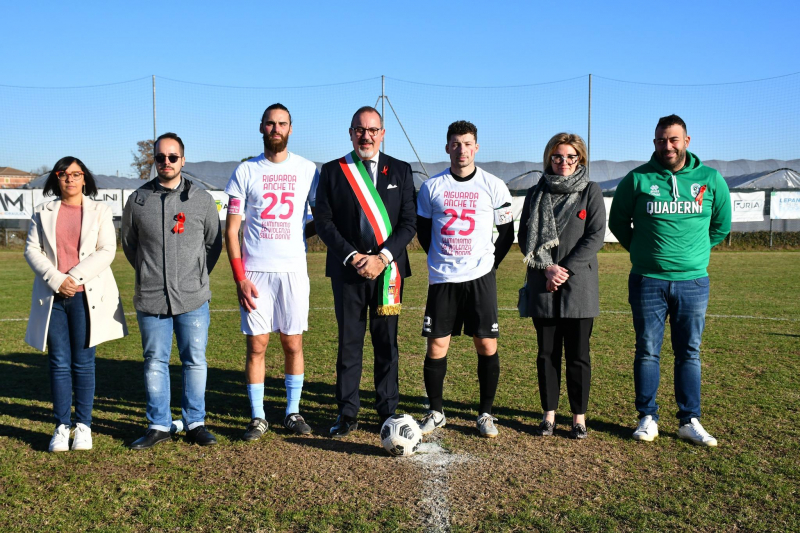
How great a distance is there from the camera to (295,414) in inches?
181

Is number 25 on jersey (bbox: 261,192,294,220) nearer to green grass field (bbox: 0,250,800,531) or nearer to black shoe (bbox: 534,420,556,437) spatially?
green grass field (bbox: 0,250,800,531)

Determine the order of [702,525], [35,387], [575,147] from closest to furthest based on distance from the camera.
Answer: [702,525] → [575,147] → [35,387]

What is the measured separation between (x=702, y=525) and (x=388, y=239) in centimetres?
237

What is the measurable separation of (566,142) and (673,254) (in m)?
0.99

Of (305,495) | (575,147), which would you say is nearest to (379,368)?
(305,495)

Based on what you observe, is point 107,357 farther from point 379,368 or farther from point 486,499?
point 486,499

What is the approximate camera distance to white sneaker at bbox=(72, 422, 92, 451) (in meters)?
4.18

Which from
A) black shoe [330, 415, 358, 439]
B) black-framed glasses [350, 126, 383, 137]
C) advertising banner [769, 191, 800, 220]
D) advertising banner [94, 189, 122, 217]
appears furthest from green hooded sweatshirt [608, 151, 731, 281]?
advertising banner [769, 191, 800, 220]

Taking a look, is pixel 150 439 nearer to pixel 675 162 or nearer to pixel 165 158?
pixel 165 158

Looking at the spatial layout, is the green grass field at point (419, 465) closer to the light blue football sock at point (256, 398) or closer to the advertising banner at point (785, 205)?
the light blue football sock at point (256, 398)

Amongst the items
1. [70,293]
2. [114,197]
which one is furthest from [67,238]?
[114,197]

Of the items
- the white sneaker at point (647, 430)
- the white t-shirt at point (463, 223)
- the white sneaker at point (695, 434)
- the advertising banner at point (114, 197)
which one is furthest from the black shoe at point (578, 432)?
the advertising banner at point (114, 197)

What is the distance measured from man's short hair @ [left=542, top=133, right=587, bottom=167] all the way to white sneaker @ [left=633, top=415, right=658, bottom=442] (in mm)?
1726

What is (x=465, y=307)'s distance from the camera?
4.53 metres
